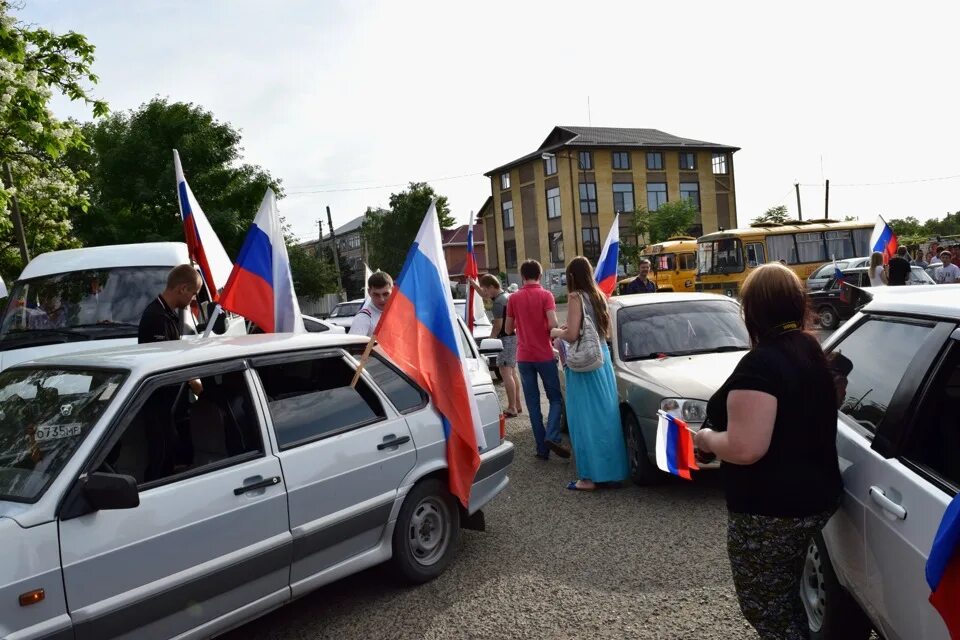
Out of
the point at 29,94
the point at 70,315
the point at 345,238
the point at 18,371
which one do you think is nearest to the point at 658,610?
the point at 18,371

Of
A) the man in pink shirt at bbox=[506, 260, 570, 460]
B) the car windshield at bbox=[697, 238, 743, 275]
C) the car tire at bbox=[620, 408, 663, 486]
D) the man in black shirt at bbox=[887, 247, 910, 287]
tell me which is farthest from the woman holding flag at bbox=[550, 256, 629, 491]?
the car windshield at bbox=[697, 238, 743, 275]

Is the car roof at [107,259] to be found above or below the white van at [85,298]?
above

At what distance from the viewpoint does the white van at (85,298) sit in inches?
289

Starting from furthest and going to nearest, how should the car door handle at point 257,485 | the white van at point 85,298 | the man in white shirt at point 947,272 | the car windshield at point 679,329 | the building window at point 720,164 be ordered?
the building window at point 720,164
the man in white shirt at point 947,272
the white van at point 85,298
the car windshield at point 679,329
the car door handle at point 257,485

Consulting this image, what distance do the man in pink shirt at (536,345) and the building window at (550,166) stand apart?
52.0 metres

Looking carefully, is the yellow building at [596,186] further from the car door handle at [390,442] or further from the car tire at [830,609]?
the car tire at [830,609]

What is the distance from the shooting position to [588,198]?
57219 mm

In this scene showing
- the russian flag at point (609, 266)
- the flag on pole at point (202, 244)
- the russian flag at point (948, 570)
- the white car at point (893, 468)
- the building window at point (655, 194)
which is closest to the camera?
the russian flag at point (948, 570)

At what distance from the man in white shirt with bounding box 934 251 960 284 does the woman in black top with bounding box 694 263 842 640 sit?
1337 cm

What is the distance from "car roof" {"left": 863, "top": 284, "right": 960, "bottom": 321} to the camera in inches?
105

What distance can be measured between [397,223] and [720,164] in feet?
90.1

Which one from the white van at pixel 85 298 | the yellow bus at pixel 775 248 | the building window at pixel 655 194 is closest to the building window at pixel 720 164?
the building window at pixel 655 194

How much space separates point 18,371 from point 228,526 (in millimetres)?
1520

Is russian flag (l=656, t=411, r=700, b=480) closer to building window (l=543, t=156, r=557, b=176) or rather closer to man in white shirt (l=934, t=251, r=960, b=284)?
man in white shirt (l=934, t=251, r=960, b=284)
